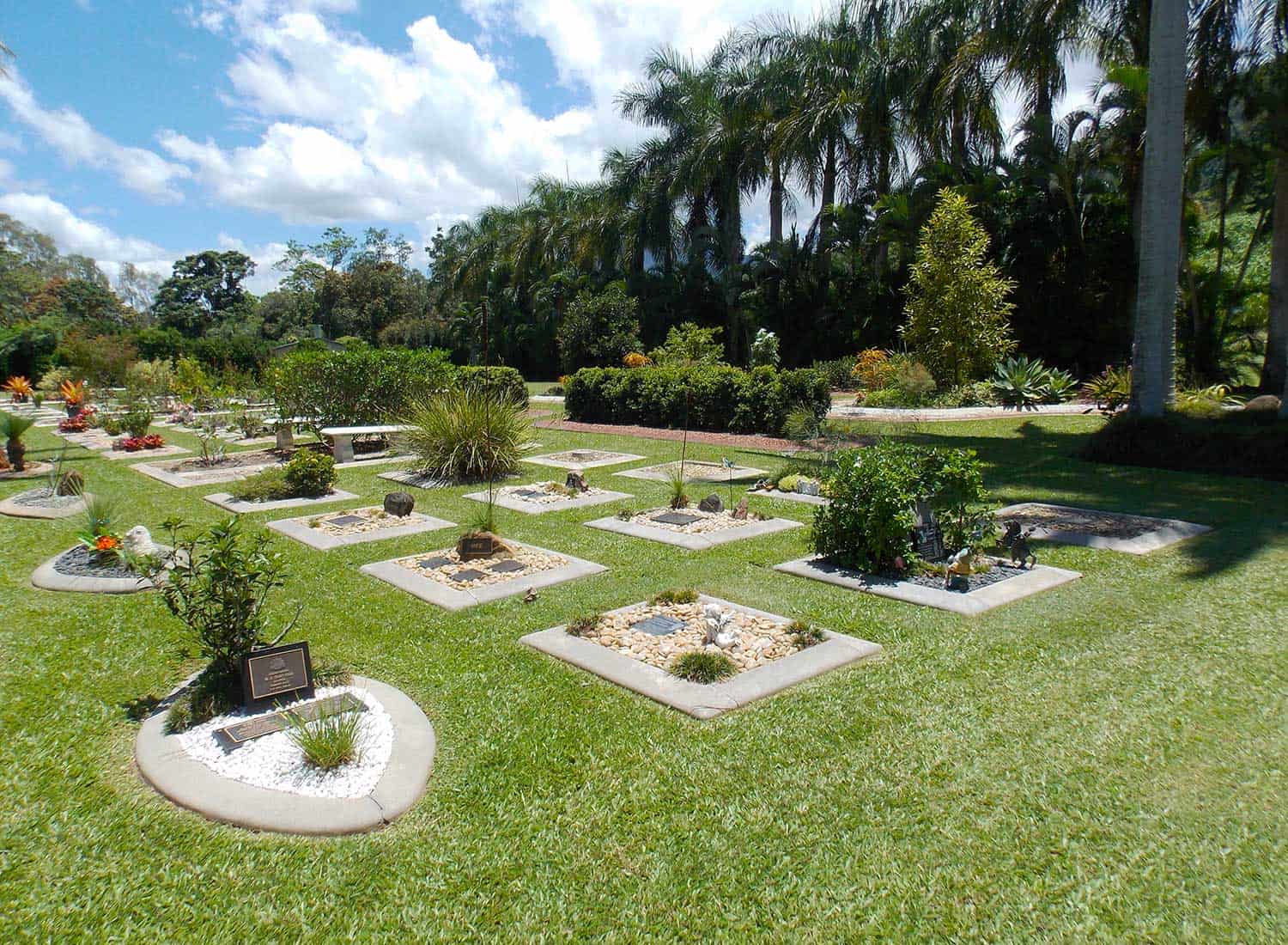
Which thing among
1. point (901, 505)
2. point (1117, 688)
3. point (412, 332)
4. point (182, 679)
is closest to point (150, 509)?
point (182, 679)

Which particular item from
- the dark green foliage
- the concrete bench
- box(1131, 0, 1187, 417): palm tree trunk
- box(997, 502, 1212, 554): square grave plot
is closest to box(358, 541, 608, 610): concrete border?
box(997, 502, 1212, 554): square grave plot

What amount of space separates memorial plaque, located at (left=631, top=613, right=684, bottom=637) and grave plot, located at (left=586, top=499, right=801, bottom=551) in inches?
71.6

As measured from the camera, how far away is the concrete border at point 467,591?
565cm

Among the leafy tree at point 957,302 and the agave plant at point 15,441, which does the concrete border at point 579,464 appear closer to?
the agave plant at point 15,441

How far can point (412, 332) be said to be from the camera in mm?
46906

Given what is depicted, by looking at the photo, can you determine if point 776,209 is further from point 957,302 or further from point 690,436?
point 690,436

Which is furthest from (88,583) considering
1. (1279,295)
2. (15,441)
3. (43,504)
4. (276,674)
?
(1279,295)

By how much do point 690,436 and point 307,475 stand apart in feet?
23.4

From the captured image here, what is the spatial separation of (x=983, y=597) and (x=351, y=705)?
4.00 m

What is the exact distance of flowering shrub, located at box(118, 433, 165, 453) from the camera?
569 inches

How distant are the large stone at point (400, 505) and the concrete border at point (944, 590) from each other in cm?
405

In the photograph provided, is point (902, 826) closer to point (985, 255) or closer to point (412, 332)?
point (985, 255)

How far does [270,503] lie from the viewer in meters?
9.48

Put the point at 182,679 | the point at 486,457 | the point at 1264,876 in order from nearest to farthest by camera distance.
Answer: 1. the point at 1264,876
2. the point at 182,679
3. the point at 486,457
